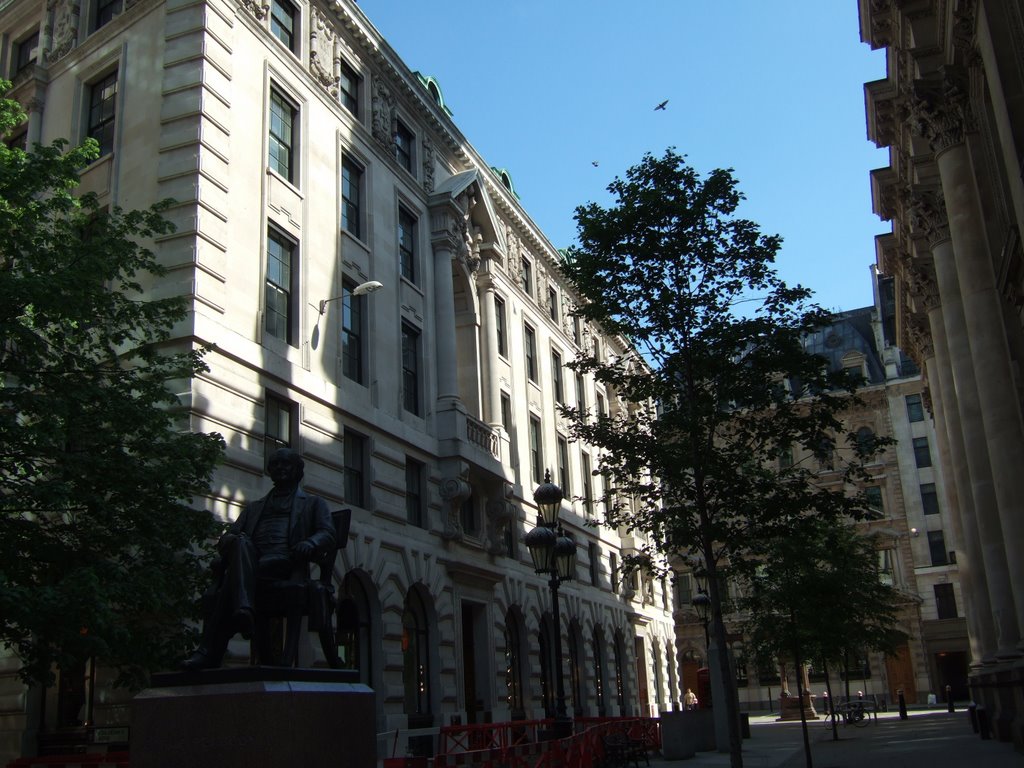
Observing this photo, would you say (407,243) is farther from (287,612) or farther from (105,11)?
(287,612)

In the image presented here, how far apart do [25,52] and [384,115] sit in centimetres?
1057

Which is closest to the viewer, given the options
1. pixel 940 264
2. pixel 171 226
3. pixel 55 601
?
pixel 55 601

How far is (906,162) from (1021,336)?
29.8 feet

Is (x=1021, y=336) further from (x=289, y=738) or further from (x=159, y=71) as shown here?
(x=159, y=71)

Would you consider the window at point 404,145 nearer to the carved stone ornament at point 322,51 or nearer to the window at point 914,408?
the carved stone ornament at point 322,51

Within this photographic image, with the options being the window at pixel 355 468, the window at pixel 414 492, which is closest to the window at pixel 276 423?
the window at pixel 355 468

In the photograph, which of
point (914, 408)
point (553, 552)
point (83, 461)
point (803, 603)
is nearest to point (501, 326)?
point (803, 603)

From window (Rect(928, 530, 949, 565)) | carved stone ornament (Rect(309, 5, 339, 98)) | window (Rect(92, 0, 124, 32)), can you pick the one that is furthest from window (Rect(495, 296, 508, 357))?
window (Rect(928, 530, 949, 565))

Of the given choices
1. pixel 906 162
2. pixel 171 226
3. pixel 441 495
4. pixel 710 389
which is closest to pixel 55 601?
pixel 171 226

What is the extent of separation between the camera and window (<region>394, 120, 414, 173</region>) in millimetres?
32719

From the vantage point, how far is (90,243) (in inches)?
649

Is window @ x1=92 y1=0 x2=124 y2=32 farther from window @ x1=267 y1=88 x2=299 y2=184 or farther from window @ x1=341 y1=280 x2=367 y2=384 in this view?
window @ x1=341 y1=280 x2=367 y2=384

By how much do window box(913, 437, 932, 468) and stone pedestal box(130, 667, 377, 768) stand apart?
74.3m

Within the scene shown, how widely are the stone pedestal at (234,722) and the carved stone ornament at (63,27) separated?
2225cm
